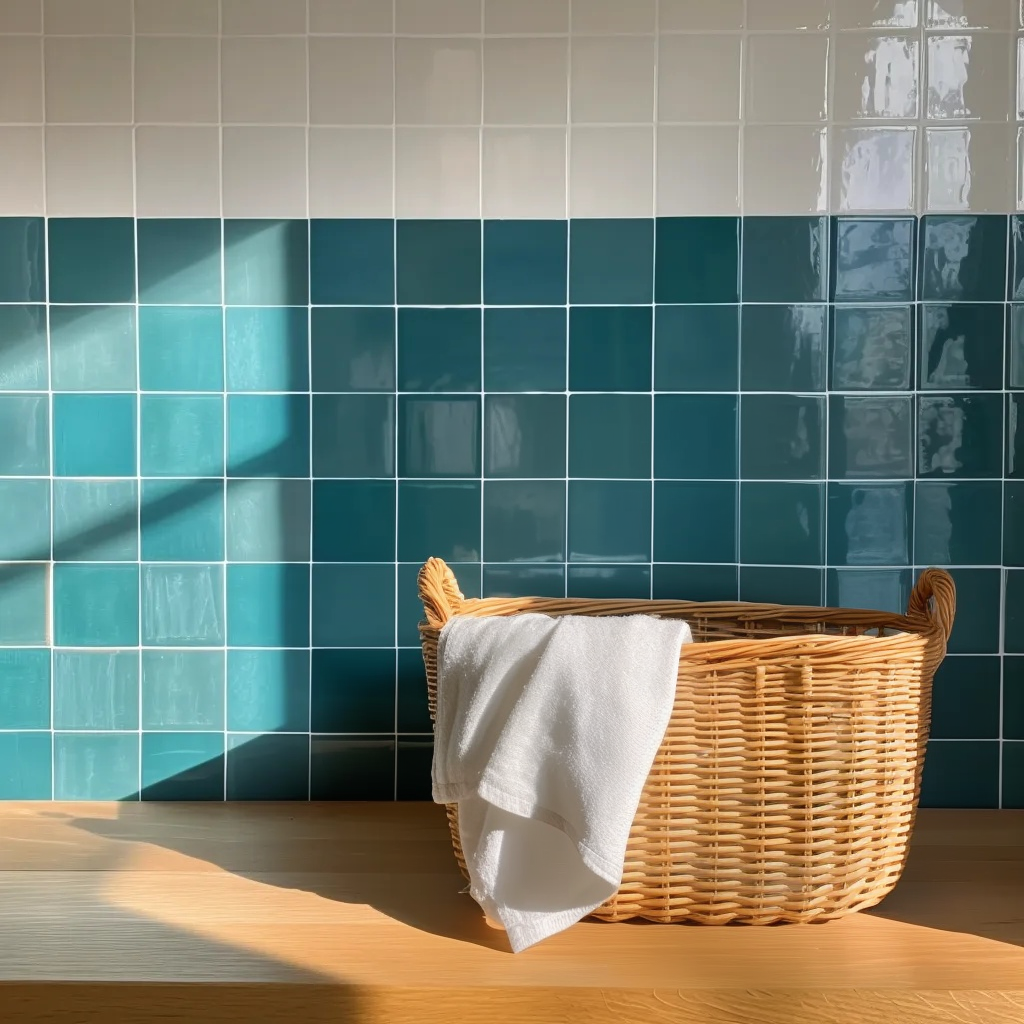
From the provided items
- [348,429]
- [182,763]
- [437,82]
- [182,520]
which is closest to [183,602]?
[182,520]

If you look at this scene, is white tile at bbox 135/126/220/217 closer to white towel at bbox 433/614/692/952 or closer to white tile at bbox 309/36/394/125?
white tile at bbox 309/36/394/125

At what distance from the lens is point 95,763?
1.54m

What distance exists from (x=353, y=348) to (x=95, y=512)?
1.50 feet

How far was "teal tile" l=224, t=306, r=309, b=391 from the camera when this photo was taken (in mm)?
1517

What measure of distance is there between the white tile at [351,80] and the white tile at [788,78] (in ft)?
1.74

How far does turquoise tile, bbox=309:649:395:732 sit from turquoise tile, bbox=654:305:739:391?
0.61m

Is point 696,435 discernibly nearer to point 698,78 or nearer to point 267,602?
point 698,78

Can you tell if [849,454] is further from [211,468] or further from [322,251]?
[211,468]

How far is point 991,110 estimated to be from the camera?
1.50 metres

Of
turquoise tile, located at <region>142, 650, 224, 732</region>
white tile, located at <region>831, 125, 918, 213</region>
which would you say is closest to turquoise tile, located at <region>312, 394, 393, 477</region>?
turquoise tile, located at <region>142, 650, 224, 732</region>

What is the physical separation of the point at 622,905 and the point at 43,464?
105 centimetres

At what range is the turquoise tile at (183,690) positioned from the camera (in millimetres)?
1534

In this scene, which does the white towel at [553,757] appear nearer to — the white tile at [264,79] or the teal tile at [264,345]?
the teal tile at [264,345]

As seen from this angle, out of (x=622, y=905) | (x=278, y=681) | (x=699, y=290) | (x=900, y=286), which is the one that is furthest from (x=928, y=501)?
(x=278, y=681)
